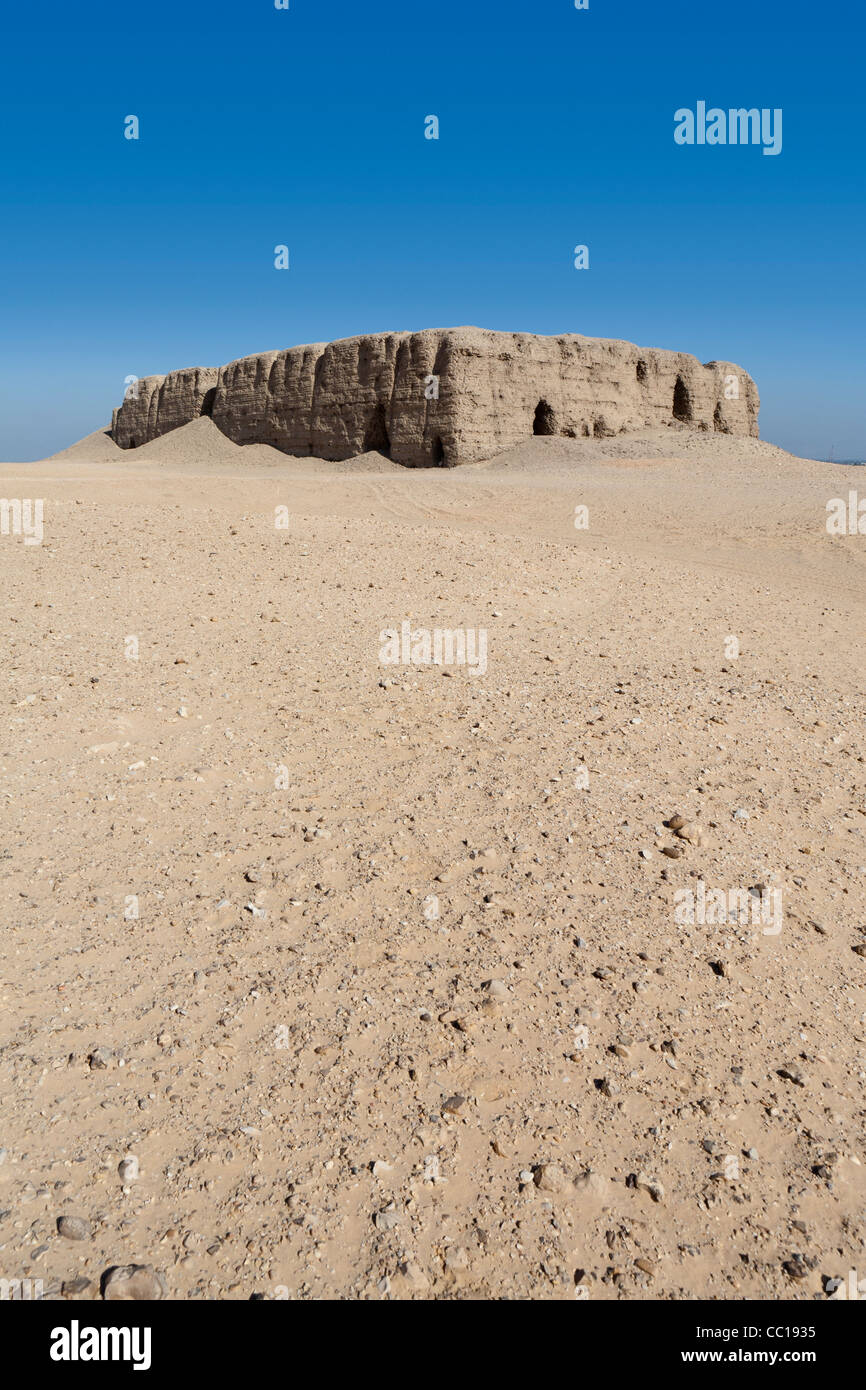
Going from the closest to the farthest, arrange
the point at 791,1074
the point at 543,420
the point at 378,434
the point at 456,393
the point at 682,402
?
the point at 791,1074 → the point at 456,393 → the point at 543,420 → the point at 378,434 → the point at 682,402

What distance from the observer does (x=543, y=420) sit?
33625 millimetres

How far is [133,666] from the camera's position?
639 centimetres

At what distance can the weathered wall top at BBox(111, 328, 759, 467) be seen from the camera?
3130 centimetres

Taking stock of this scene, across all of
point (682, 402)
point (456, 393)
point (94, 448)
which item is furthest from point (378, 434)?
point (94, 448)

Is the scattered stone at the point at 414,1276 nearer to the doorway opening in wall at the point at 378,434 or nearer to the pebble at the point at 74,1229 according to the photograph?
the pebble at the point at 74,1229

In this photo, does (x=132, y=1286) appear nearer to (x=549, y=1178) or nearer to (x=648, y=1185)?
(x=549, y=1178)

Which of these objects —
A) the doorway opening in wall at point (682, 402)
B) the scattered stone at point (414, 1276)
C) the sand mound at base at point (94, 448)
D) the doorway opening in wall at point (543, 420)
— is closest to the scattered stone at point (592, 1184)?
the scattered stone at point (414, 1276)

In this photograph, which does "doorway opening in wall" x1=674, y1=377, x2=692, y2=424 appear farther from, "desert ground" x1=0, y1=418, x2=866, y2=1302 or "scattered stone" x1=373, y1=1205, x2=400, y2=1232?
"scattered stone" x1=373, y1=1205, x2=400, y2=1232

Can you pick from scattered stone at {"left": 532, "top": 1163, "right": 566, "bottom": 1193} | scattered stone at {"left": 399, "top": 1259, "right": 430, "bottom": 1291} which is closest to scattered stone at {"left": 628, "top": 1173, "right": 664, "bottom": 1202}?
scattered stone at {"left": 532, "top": 1163, "right": 566, "bottom": 1193}

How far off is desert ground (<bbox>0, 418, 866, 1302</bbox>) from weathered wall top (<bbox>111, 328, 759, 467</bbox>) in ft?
84.6

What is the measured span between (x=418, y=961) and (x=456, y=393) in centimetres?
3032

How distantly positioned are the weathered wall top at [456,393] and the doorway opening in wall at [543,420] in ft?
0.15

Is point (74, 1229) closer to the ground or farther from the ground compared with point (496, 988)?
closer to the ground
